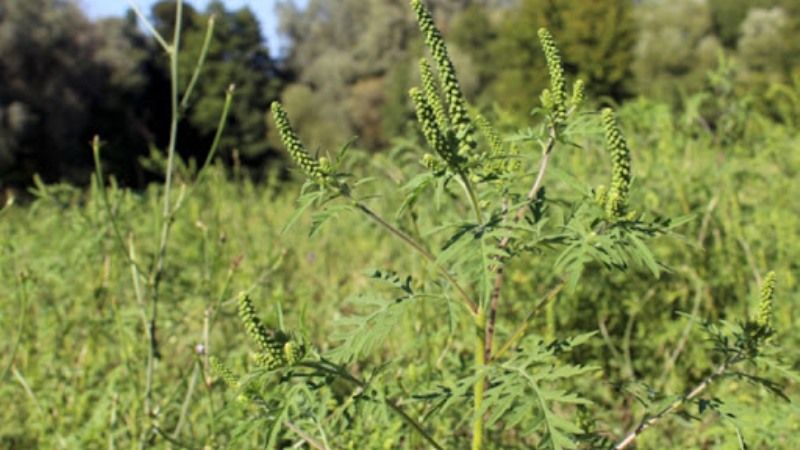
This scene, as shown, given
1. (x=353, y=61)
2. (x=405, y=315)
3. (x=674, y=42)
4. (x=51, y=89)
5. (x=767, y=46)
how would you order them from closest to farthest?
(x=405, y=315) < (x=51, y=89) < (x=767, y=46) < (x=674, y=42) < (x=353, y=61)

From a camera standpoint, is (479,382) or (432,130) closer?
(432,130)

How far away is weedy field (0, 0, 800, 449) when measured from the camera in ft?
4.14

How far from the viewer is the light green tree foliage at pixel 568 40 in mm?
22420

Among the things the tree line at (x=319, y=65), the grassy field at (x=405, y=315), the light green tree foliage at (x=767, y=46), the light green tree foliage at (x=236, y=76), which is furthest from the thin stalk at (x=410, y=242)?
the light green tree foliage at (x=236, y=76)

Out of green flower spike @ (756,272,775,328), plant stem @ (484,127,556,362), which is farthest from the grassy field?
green flower spike @ (756,272,775,328)

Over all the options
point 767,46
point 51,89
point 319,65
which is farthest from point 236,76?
point 767,46

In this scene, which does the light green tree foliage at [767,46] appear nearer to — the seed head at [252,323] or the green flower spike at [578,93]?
the green flower spike at [578,93]

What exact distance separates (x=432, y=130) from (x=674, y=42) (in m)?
36.6

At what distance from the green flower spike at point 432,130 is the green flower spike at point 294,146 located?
0.18 metres

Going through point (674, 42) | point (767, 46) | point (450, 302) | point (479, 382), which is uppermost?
point (450, 302)

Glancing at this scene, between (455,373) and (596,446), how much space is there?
0.61m

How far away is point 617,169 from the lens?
1227mm

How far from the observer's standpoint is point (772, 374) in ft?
8.55

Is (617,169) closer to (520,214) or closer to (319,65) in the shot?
(520,214)
